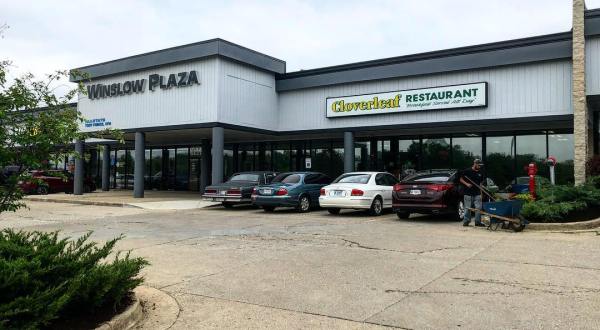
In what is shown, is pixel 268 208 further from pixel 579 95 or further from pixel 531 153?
pixel 531 153

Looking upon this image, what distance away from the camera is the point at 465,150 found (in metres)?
23.0

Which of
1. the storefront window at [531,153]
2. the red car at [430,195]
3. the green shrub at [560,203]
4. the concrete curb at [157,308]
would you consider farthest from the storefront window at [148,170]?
the concrete curb at [157,308]

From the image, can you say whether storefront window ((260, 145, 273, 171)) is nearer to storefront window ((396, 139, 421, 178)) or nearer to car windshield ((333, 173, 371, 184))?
storefront window ((396, 139, 421, 178))

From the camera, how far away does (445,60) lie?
64.3 ft

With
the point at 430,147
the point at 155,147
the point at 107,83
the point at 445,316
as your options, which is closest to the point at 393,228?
the point at 445,316

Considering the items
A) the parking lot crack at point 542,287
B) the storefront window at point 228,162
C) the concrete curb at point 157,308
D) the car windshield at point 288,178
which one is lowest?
the concrete curb at point 157,308

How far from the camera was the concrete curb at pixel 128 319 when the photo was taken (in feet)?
14.9

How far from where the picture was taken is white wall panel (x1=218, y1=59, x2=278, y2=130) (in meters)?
21.4

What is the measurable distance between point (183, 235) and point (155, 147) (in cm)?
2573

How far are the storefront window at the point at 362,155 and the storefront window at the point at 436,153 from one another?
10.3 ft

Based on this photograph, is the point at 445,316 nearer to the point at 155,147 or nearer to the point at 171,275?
the point at 171,275

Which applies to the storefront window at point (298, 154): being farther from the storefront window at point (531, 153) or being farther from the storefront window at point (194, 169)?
the storefront window at point (531, 153)

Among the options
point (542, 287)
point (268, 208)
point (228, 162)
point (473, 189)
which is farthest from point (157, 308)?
point (228, 162)

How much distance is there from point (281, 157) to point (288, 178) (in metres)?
11.0
